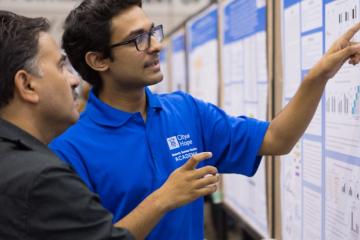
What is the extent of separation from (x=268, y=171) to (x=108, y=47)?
70 cm

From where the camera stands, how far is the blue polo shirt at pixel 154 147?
3.65 ft

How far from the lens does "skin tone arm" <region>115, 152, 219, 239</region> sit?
94cm

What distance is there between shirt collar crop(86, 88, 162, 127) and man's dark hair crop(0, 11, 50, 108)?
0.29m

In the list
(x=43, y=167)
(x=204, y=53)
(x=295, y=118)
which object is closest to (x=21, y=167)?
(x=43, y=167)

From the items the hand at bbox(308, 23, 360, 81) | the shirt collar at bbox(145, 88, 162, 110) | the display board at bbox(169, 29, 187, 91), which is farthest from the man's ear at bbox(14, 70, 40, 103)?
the display board at bbox(169, 29, 187, 91)

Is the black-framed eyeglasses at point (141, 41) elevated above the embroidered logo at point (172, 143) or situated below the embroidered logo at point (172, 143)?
above

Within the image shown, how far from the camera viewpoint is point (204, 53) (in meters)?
2.45

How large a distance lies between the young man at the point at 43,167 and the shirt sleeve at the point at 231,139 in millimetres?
283

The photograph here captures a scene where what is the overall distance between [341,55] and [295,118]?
0.68 ft

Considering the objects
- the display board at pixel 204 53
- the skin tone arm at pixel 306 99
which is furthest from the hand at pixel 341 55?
the display board at pixel 204 53

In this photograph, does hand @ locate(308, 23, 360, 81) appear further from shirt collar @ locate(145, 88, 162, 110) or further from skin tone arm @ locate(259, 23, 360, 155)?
shirt collar @ locate(145, 88, 162, 110)

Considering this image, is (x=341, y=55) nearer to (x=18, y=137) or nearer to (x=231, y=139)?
(x=231, y=139)

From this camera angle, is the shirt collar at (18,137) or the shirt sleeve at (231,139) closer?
the shirt collar at (18,137)

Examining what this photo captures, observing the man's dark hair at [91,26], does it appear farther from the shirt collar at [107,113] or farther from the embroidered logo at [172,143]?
the embroidered logo at [172,143]
